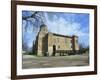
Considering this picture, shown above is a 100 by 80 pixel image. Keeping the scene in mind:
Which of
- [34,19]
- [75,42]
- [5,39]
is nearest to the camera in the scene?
[5,39]

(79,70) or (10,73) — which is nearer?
(10,73)

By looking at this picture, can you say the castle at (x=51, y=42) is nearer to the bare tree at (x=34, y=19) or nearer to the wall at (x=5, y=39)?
the bare tree at (x=34, y=19)

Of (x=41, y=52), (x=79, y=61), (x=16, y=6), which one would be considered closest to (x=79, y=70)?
(x=79, y=61)

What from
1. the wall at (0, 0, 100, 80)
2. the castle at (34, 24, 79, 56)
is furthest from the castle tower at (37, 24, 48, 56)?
the wall at (0, 0, 100, 80)

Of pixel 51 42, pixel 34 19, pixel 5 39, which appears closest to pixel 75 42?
pixel 51 42

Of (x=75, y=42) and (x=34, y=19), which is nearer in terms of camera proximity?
(x=34, y=19)

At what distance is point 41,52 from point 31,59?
4.7 inches

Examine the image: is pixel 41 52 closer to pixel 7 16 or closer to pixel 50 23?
pixel 50 23

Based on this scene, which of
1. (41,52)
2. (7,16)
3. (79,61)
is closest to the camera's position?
(7,16)

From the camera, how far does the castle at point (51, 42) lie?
1972 millimetres

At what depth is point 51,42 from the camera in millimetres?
2012

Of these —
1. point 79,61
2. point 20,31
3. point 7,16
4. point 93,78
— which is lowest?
point 93,78

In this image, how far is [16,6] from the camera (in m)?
1.87

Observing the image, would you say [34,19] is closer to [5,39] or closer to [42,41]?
[42,41]
